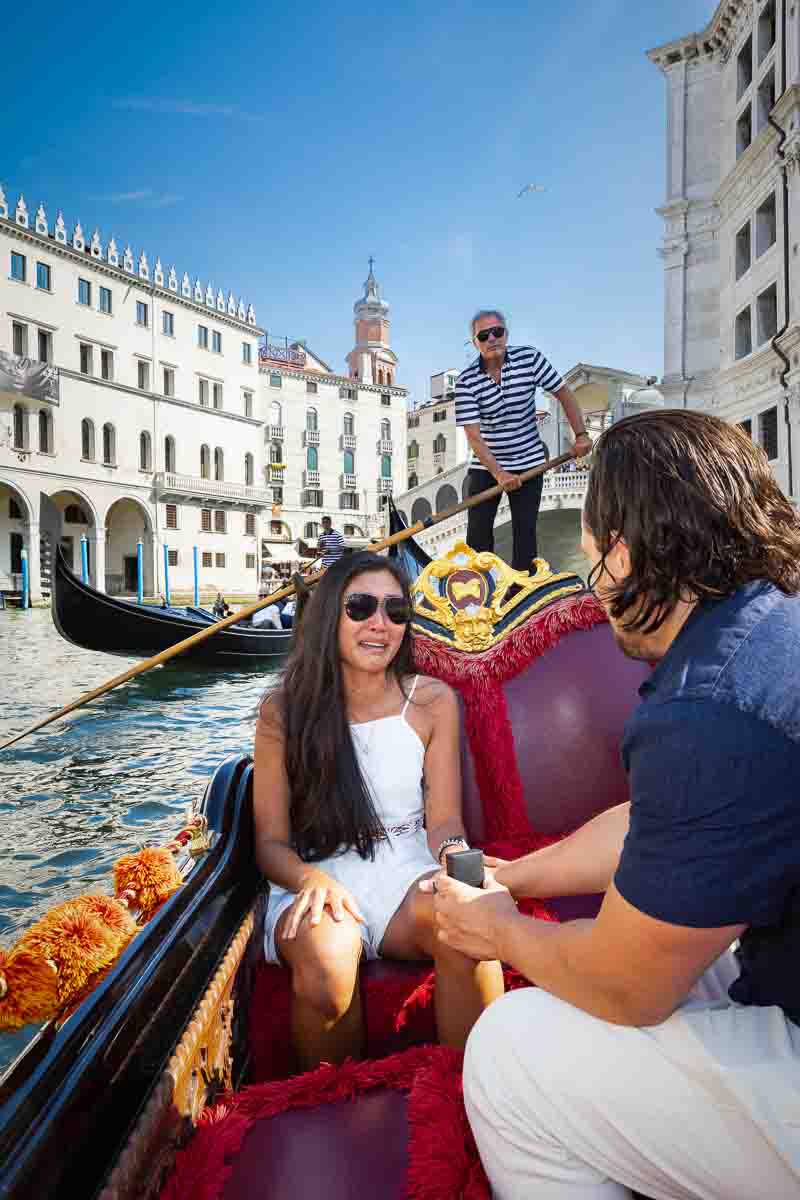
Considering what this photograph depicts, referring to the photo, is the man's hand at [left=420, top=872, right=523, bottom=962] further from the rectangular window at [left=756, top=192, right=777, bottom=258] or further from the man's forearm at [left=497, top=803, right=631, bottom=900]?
the rectangular window at [left=756, top=192, right=777, bottom=258]

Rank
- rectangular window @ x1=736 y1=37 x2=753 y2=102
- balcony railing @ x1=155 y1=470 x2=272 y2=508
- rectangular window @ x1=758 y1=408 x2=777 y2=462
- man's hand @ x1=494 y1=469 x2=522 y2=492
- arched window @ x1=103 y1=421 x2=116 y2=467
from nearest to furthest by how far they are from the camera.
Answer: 1. man's hand @ x1=494 y1=469 x2=522 y2=492
2. rectangular window @ x1=758 y1=408 x2=777 y2=462
3. rectangular window @ x1=736 y1=37 x2=753 y2=102
4. arched window @ x1=103 y1=421 x2=116 y2=467
5. balcony railing @ x1=155 y1=470 x2=272 y2=508

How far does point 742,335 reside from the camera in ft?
34.7

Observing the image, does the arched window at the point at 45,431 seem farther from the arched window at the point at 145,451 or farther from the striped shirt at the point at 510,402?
the striped shirt at the point at 510,402

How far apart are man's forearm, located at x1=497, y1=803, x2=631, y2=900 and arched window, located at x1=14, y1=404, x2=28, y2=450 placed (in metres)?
17.0

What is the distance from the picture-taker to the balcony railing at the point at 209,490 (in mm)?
18453

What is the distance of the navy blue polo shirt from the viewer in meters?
0.41

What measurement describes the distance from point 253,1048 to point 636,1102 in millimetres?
528

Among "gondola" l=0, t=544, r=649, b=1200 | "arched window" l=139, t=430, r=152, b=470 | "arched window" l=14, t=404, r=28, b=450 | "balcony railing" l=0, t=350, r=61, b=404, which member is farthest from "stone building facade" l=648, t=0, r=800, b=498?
"arched window" l=14, t=404, r=28, b=450

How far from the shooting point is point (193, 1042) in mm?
687

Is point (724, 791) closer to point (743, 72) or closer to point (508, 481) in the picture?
point (508, 481)

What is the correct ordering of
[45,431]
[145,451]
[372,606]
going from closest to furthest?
[372,606], [45,431], [145,451]

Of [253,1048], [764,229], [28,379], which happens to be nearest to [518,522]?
[253,1048]

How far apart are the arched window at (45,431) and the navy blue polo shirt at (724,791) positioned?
17719 millimetres

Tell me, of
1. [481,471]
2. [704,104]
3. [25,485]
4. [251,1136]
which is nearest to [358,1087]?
[251,1136]
